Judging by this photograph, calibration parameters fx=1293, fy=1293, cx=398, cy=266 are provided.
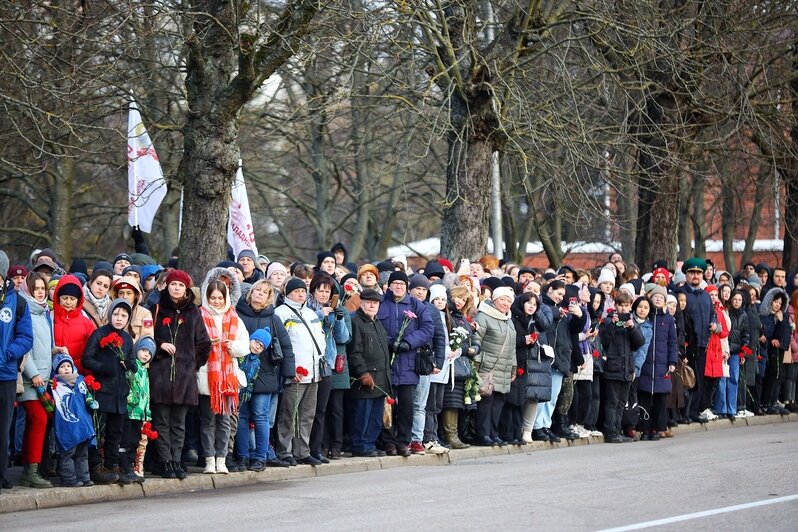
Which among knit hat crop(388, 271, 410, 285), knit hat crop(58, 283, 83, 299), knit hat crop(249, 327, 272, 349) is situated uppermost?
knit hat crop(388, 271, 410, 285)

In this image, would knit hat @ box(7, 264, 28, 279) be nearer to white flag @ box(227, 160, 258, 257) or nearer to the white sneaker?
white flag @ box(227, 160, 258, 257)

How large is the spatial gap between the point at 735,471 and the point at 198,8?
8370mm

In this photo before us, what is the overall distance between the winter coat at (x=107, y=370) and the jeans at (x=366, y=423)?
133 inches

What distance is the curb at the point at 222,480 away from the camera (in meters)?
11.1

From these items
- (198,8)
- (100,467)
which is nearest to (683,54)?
(198,8)

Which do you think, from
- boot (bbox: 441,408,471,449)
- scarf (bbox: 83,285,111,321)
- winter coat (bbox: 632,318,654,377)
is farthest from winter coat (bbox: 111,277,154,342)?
winter coat (bbox: 632,318,654,377)

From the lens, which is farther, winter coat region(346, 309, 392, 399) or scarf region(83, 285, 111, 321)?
winter coat region(346, 309, 392, 399)

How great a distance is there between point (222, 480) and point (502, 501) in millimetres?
3093

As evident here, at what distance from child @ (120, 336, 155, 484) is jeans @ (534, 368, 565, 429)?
609 cm

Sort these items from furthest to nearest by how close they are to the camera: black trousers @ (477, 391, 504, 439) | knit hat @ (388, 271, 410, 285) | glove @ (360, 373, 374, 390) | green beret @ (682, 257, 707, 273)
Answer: green beret @ (682, 257, 707, 273) < black trousers @ (477, 391, 504, 439) < knit hat @ (388, 271, 410, 285) < glove @ (360, 373, 374, 390)

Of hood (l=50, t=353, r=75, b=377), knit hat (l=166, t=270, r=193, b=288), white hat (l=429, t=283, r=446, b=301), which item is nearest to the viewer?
hood (l=50, t=353, r=75, b=377)

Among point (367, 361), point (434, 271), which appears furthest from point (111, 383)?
point (434, 271)

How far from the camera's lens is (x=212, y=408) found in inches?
493

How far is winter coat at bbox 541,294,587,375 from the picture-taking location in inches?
640
